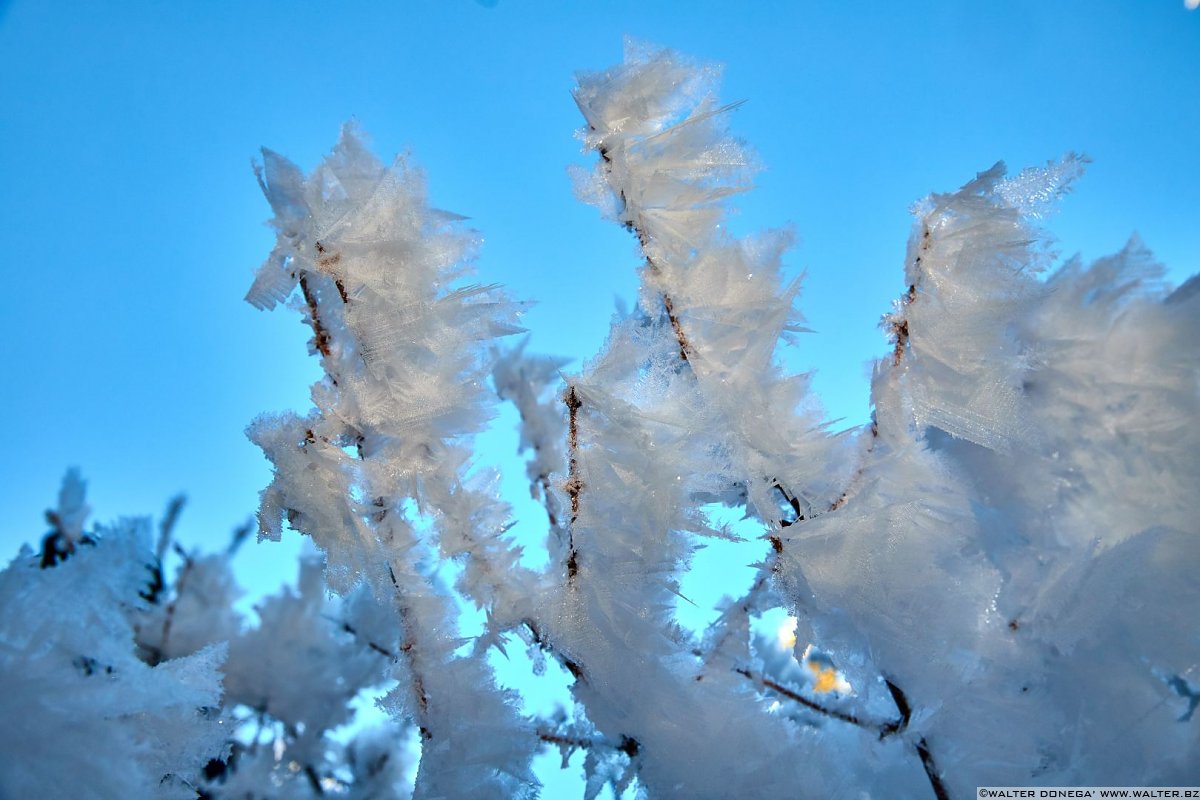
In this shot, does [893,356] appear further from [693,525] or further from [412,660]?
[412,660]

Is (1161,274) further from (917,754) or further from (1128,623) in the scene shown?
(917,754)

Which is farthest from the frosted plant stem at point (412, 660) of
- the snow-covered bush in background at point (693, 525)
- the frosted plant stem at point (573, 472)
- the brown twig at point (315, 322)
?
the brown twig at point (315, 322)

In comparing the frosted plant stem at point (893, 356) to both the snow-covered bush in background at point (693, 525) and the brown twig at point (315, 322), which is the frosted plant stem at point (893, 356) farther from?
the brown twig at point (315, 322)

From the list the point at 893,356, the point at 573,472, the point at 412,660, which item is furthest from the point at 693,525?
the point at 412,660

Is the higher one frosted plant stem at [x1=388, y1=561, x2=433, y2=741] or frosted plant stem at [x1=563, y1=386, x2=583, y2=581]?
frosted plant stem at [x1=563, y1=386, x2=583, y2=581]

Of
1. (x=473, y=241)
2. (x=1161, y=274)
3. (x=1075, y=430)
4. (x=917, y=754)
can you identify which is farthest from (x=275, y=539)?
(x=1161, y=274)

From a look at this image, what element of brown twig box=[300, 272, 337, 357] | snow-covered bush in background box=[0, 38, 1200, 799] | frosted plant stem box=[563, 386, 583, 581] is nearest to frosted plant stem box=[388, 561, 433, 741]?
snow-covered bush in background box=[0, 38, 1200, 799]

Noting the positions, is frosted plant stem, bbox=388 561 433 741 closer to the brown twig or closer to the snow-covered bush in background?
the snow-covered bush in background

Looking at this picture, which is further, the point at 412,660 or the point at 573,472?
the point at 412,660
